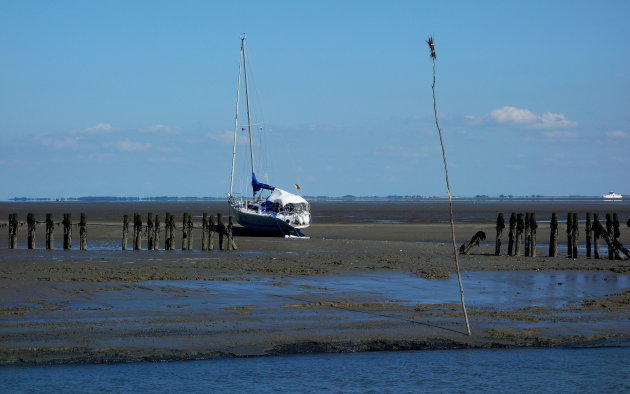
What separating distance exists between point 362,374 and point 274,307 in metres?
4.91

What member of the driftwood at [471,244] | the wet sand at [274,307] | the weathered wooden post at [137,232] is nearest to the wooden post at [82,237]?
the weathered wooden post at [137,232]

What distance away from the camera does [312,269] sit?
1024 inches

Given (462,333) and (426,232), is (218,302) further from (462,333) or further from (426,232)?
(426,232)

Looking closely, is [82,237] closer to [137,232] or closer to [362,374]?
[137,232]

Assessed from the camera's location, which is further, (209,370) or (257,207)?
(257,207)

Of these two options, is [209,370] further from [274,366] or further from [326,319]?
[326,319]

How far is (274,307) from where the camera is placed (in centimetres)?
1767

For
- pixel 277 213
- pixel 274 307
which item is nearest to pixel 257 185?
pixel 277 213

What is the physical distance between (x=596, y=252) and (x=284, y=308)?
18960 mm

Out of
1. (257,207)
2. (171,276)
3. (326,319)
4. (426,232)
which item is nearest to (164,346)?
(326,319)

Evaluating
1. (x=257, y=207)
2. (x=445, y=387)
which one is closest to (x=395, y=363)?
(x=445, y=387)

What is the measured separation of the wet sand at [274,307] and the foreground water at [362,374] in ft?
1.32

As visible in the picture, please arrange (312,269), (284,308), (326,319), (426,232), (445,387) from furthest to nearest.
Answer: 1. (426,232)
2. (312,269)
3. (284,308)
4. (326,319)
5. (445,387)

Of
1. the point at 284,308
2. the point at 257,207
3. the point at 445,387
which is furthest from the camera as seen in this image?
the point at 257,207
